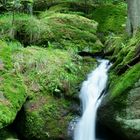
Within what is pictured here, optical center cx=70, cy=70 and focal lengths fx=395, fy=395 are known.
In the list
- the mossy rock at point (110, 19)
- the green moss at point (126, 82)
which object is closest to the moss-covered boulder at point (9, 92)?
the green moss at point (126, 82)

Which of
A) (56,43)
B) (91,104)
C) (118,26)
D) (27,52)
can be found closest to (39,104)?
(91,104)

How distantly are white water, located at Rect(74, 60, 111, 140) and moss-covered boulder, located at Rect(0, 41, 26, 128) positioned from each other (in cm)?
137

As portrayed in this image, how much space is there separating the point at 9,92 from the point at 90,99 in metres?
1.95

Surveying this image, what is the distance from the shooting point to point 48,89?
8.41m

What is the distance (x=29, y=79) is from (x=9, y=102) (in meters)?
1.60

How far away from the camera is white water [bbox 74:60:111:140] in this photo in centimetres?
781

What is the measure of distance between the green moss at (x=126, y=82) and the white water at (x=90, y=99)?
2.06 feet

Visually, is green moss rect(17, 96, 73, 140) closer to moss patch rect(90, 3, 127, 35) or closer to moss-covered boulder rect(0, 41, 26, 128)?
moss-covered boulder rect(0, 41, 26, 128)

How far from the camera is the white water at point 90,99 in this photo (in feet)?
25.6

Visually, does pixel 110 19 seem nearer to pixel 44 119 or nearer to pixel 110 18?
pixel 110 18

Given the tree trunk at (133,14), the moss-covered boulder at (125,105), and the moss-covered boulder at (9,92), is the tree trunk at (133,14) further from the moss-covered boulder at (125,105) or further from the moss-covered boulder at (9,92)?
the moss-covered boulder at (9,92)

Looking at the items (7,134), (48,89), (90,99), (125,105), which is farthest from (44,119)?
(125,105)

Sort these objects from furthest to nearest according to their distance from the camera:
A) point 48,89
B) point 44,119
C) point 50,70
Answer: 1. point 50,70
2. point 48,89
3. point 44,119

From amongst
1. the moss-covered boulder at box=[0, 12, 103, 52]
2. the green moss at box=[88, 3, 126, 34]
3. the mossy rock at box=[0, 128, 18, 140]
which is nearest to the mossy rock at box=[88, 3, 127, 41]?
the green moss at box=[88, 3, 126, 34]
